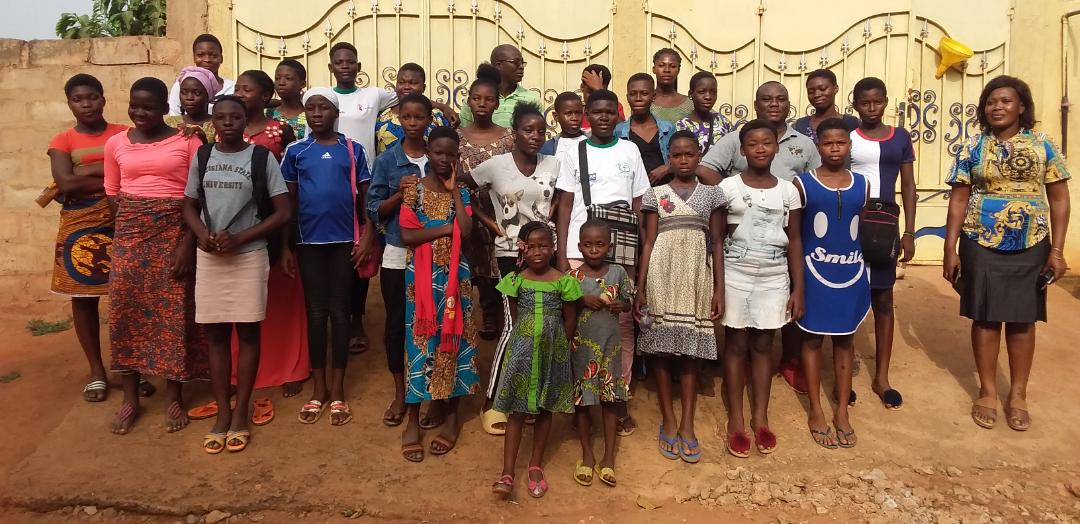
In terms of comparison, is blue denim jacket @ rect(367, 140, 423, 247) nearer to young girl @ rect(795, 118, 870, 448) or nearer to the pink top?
the pink top

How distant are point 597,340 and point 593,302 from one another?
20 cm

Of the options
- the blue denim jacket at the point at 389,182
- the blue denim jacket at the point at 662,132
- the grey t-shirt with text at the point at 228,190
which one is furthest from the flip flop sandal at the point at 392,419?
the blue denim jacket at the point at 662,132

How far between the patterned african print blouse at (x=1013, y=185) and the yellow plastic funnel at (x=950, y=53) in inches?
129

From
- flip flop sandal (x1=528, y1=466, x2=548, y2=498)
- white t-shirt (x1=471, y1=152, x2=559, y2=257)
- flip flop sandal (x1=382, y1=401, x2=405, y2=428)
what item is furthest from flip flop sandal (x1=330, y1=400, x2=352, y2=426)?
white t-shirt (x1=471, y1=152, x2=559, y2=257)

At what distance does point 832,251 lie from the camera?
368 centimetres

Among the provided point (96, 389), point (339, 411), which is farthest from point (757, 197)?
point (96, 389)

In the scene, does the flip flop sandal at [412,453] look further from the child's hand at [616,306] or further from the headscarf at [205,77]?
the headscarf at [205,77]

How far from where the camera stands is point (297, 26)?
611 centimetres

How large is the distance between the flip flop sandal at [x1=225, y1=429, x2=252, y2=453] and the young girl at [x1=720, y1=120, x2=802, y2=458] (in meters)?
2.53

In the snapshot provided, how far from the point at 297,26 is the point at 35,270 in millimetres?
3233

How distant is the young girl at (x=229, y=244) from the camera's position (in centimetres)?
337

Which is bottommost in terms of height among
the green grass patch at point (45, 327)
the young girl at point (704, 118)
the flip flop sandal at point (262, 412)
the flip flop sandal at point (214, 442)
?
the flip flop sandal at point (214, 442)

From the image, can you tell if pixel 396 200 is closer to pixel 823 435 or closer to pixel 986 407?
pixel 823 435

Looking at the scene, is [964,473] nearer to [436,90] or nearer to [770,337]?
[770,337]
